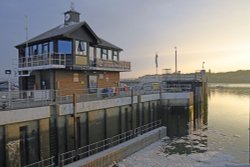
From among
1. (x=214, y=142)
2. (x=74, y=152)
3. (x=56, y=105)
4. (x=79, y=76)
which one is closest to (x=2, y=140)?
(x=56, y=105)

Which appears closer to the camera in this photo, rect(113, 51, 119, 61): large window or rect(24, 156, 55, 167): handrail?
rect(24, 156, 55, 167): handrail

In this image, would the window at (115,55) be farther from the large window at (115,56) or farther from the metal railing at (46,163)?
the metal railing at (46,163)

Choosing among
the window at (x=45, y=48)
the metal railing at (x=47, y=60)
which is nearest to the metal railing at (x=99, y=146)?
the metal railing at (x=47, y=60)

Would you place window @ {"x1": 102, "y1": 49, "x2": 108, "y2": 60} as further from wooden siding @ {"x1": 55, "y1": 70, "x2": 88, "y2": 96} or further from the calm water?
the calm water

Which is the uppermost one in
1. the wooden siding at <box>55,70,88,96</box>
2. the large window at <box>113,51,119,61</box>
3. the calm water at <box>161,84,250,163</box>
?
the large window at <box>113,51,119,61</box>

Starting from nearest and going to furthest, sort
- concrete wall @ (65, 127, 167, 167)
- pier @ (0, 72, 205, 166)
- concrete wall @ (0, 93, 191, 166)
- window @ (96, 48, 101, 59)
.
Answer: concrete wall @ (0, 93, 191, 166) → pier @ (0, 72, 205, 166) → concrete wall @ (65, 127, 167, 167) → window @ (96, 48, 101, 59)

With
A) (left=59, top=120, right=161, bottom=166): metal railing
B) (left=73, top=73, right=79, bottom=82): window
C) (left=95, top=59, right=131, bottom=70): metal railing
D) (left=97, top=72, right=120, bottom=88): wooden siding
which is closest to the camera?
(left=59, top=120, right=161, bottom=166): metal railing

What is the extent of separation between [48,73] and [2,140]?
10859mm

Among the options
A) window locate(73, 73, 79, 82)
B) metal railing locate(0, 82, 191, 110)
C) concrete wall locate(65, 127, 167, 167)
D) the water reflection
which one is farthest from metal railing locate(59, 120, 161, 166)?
window locate(73, 73, 79, 82)

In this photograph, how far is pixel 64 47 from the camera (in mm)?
23141

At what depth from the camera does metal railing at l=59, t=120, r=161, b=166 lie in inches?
631

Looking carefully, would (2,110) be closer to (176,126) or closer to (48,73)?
(48,73)

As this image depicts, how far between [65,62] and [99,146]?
776 cm

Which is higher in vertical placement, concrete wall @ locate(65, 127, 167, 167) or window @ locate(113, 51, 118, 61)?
window @ locate(113, 51, 118, 61)
